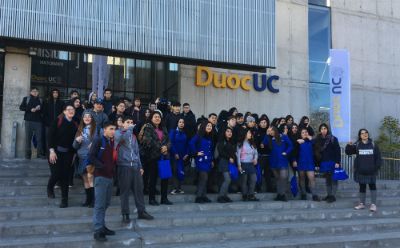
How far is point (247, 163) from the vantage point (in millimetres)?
9391

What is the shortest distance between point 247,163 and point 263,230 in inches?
78.7

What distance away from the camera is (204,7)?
13094mm

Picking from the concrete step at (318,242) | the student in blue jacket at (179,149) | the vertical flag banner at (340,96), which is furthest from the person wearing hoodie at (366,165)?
the vertical flag banner at (340,96)

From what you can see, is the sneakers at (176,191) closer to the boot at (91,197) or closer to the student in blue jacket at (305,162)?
the boot at (91,197)

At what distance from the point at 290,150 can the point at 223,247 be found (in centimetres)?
362

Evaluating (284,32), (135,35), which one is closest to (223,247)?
(135,35)

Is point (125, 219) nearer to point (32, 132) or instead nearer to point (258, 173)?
point (258, 173)

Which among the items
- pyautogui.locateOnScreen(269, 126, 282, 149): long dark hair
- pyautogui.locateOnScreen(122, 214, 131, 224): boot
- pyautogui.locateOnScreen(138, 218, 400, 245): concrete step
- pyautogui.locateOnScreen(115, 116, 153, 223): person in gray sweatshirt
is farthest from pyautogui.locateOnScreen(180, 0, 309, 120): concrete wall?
pyautogui.locateOnScreen(122, 214, 131, 224): boot

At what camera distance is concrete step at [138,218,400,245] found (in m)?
7.07

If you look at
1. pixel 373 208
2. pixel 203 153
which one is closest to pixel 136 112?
pixel 203 153

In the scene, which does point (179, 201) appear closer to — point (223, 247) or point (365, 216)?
point (223, 247)

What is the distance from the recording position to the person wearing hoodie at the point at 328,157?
32.2 ft

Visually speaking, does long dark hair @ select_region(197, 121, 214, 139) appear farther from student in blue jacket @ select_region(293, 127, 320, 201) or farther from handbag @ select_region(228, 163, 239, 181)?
student in blue jacket @ select_region(293, 127, 320, 201)

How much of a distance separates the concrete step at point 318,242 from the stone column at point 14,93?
267 inches
